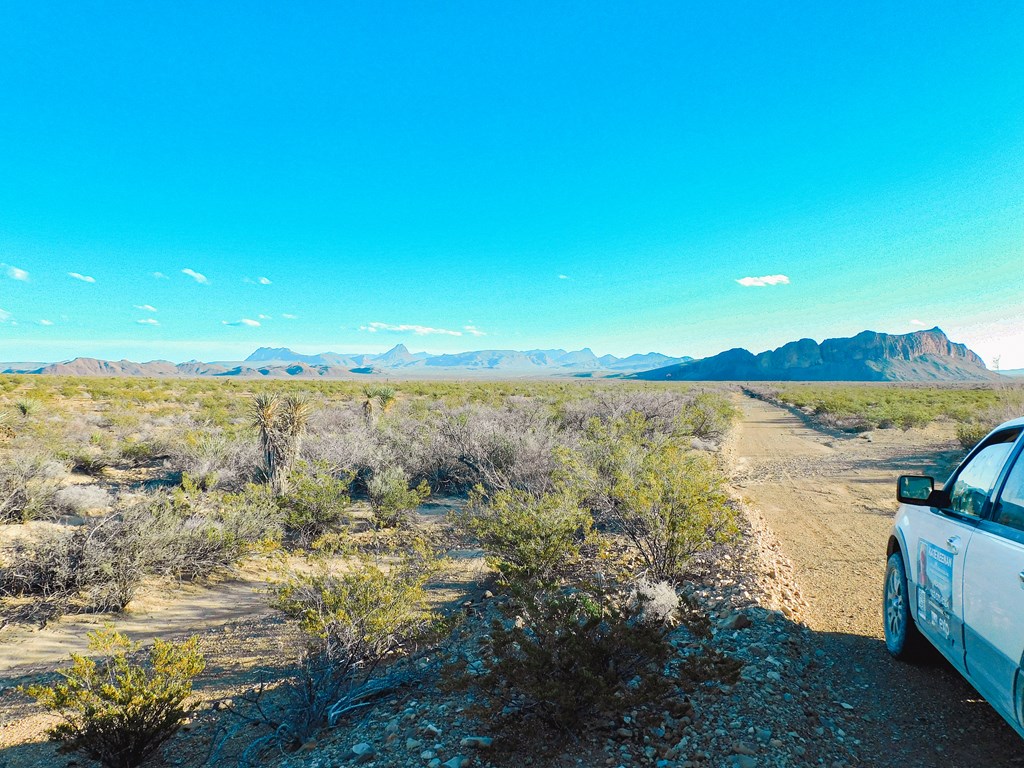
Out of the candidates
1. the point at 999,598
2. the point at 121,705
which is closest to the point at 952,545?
the point at 999,598

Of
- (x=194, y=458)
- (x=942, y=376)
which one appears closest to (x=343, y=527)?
(x=194, y=458)

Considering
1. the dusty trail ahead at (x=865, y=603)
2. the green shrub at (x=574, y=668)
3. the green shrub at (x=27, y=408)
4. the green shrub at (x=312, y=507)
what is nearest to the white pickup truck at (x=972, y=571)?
the dusty trail ahead at (x=865, y=603)

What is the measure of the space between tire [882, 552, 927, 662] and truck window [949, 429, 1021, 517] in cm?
79

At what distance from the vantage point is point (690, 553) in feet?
17.5

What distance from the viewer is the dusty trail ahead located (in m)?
2.92

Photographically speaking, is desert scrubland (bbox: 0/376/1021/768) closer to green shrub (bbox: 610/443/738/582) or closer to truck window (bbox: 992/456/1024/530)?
green shrub (bbox: 610/443/738/582)

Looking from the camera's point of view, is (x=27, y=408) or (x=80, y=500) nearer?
(x=80, y=500)

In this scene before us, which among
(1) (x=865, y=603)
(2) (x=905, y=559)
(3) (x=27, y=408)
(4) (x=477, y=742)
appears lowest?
(1) (x=865, y=603)

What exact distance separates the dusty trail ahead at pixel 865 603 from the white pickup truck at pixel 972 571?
319 millimetres

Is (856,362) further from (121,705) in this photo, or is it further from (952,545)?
(121,705)

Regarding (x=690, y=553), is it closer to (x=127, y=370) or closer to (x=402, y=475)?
(x=402, y=475)

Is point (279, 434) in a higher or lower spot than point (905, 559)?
higher

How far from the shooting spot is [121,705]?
3.22 m

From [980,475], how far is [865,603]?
107 inches
